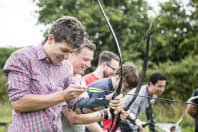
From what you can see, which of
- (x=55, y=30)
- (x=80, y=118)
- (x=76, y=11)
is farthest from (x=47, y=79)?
(x=76, y=11)

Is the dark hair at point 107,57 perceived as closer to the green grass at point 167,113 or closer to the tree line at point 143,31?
the tree line at point 143,31

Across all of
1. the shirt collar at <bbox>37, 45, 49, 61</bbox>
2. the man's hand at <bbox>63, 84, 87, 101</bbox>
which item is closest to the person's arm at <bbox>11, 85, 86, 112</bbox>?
the man's hand at <bbox>63, 84, 87, 101</bbox>

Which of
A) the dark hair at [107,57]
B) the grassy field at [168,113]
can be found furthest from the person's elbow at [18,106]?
the grassy field at [168,113]

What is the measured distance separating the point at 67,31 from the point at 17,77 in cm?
40

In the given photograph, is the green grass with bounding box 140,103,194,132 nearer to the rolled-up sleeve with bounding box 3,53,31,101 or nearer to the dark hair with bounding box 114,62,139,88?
the dark hair with bounding box 114,62,139,88

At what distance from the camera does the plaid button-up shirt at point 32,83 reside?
1.35 m

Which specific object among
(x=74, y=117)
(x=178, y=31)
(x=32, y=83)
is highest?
(x=178, y=31)

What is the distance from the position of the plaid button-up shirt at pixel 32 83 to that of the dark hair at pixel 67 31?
0.14m

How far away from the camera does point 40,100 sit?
134cm

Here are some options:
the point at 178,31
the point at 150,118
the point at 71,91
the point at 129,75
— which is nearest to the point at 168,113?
the point at 150,118

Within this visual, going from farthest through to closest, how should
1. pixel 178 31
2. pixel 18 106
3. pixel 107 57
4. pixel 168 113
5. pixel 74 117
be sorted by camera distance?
pixel 178 31
pixel 168 113
pixel 107 57
pixel 74 117
pixel 18 106

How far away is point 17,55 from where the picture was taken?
4.50ft

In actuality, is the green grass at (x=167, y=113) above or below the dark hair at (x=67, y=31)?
below

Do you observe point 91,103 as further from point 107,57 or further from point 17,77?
point 107,57
